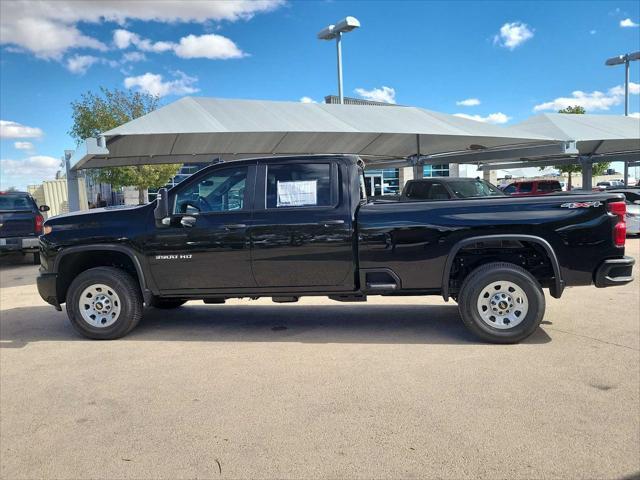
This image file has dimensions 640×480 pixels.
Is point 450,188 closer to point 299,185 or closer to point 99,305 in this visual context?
point 299,185

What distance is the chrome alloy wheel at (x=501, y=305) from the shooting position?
17.2ft

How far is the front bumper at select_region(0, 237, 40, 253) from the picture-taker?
12148mm

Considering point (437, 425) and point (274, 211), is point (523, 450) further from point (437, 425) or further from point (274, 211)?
point (274, 211)

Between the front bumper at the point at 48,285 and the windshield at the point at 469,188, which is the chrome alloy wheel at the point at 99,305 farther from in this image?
the windshield at the point at 469,188

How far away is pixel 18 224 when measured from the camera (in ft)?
40.7

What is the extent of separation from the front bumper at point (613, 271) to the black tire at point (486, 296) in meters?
0.59

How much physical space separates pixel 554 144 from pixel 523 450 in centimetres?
1423

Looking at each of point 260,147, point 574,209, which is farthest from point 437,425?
point 260,147

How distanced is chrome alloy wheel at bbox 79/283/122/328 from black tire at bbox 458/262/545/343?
149 inches

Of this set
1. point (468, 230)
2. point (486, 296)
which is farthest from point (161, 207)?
point (486, 296)

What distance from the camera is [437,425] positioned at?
11.5 feet

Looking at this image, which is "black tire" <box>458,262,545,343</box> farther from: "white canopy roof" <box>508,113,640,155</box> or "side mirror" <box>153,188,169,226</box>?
"white canopy roof" <box>508,113,640,155</box>

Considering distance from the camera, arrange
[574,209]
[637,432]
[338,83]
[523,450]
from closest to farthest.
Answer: [523,450] < [637,432] < [574,209] < [338,83]

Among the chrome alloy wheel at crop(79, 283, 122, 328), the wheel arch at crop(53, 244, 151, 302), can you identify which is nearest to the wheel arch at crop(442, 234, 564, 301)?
the wheel arch at crop(53, 244, 151, 302)
